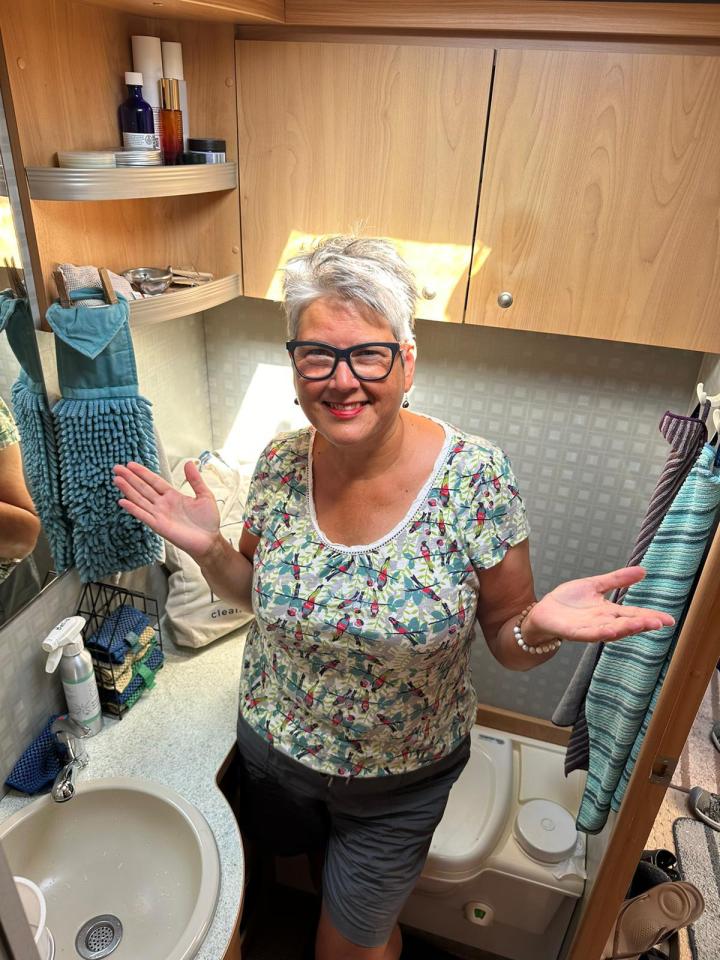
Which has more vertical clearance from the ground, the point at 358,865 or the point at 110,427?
the point at 110,427

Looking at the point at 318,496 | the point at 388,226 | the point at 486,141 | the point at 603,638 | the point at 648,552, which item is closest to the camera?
the point at 603,638

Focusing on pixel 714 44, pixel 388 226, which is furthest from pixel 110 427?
pixel 714 44

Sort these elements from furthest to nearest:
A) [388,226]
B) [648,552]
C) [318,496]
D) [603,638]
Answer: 1. [388,226]
2. [318,496]
3. [648,552]
4. [603,638]

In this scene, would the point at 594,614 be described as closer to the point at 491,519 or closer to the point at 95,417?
the point at 491,519

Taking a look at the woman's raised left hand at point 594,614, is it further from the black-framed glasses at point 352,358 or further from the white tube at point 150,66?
the white tube at point 150,66

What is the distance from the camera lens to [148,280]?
1.48 meters

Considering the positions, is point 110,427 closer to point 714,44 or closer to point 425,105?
point 425,105

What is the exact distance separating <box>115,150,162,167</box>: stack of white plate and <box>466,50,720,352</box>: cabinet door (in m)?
0.67

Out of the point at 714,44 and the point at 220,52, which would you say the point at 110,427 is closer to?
the point at 220,52

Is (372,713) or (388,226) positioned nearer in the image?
(372,713)

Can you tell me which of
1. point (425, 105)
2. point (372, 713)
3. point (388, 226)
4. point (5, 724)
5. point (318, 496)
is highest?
point (425, 105)

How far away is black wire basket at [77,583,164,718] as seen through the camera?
59.8 inches

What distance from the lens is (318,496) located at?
1282 mm

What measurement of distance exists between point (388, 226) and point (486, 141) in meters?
0.26
